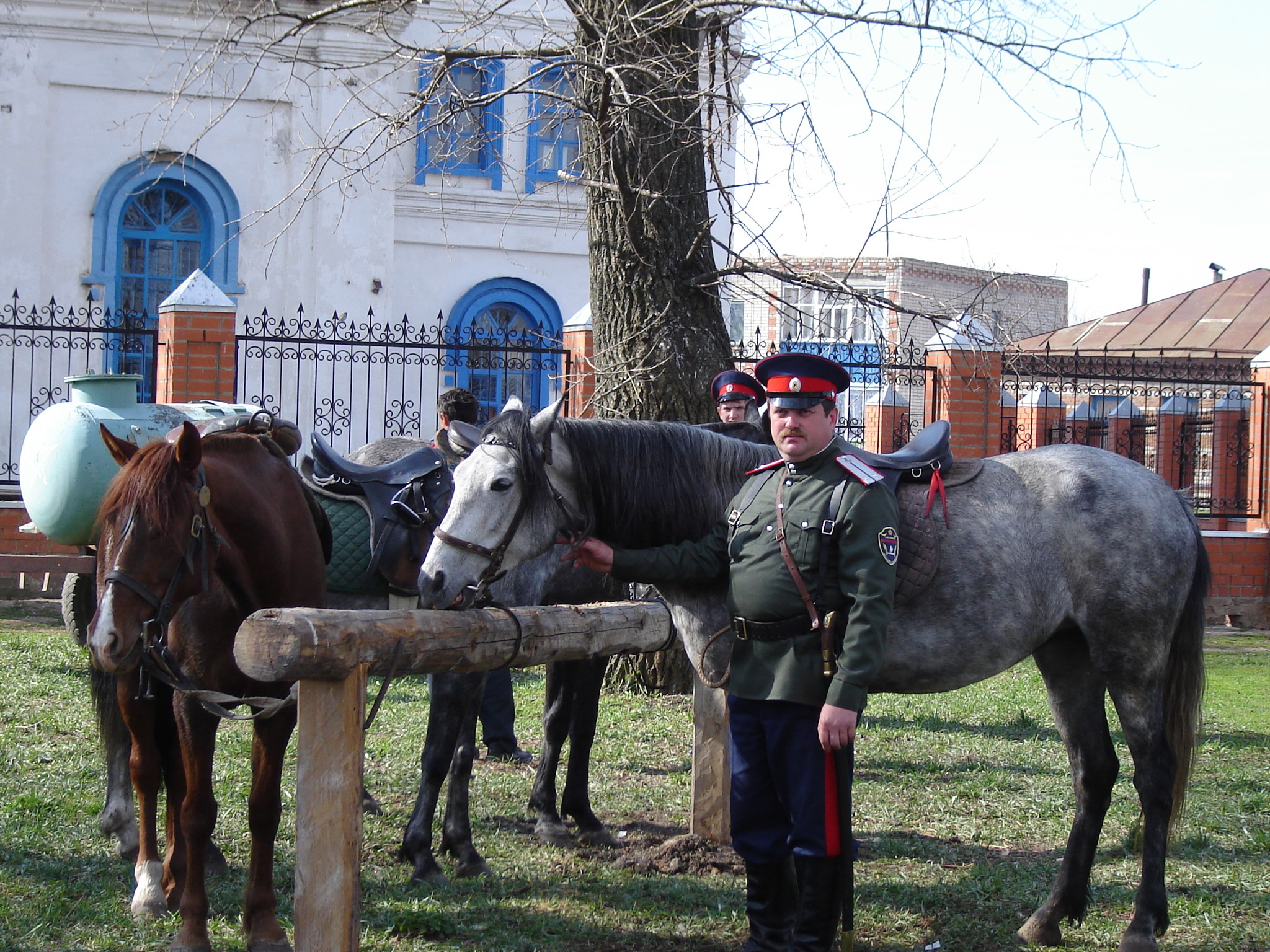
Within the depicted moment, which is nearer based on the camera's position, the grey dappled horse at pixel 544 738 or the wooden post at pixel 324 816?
the wooden post at pixel 324 816

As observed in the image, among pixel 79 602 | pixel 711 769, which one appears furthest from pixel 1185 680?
pixel 79 602

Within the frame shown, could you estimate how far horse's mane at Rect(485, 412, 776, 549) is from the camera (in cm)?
376

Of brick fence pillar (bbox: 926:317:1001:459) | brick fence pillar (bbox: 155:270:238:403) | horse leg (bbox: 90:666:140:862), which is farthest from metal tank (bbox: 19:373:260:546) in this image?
brick fence pillar (bbox: 926:317:1001:459)

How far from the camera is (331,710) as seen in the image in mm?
2977

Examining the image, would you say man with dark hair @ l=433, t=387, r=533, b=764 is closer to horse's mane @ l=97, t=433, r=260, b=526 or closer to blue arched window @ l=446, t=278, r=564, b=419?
horse's mane @ l=97, t=433, r=260, b=526

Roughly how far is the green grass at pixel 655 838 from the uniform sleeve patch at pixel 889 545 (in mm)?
1567

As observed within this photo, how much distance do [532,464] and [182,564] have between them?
1.07 meters

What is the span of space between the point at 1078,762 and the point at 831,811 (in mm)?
1563

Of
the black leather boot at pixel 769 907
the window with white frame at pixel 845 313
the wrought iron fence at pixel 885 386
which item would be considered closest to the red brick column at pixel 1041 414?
the wrought iron fence at pixel 885 386

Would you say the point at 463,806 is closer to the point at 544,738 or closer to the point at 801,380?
the point at 544,738

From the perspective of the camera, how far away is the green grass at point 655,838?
408 centimetres

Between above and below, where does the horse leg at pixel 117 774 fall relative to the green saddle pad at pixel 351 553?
below

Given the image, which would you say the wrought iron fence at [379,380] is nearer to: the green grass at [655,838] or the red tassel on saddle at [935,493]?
the green grass at [655,838]

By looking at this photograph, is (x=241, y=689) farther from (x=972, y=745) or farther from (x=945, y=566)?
(x=972, y=745)
